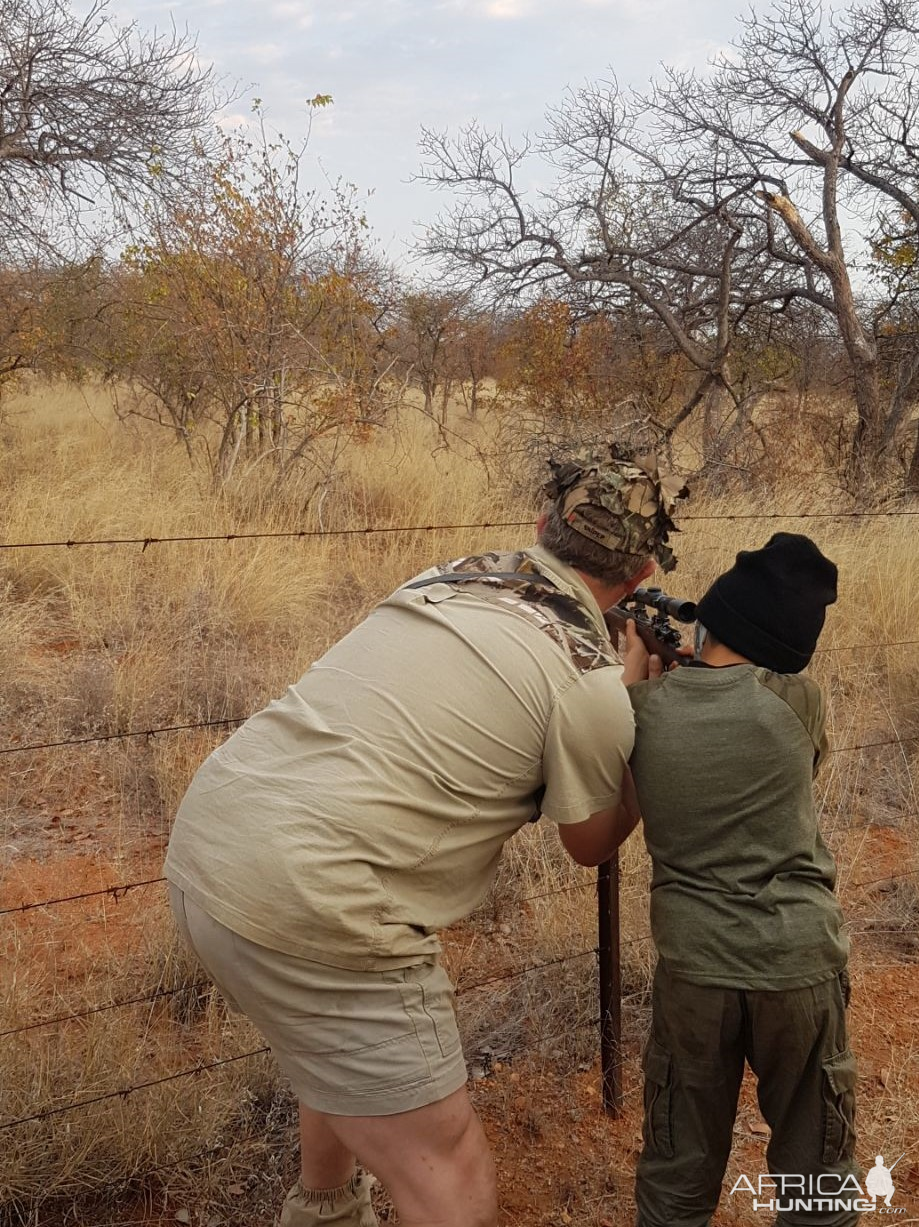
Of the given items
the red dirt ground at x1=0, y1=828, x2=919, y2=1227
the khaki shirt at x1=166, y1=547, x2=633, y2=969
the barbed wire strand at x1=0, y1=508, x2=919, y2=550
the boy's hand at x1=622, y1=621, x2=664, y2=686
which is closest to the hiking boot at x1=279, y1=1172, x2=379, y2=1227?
the red dirt ground at x1=0, y1=828, x2=919, y2=1227

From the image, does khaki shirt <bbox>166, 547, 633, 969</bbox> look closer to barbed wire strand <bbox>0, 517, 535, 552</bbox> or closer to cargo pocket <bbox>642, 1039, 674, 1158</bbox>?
cargo pocket <bbox>642, 1039, 674, 1158</bbox>

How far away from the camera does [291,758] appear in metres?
1.50

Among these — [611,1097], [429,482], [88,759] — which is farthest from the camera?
[429,482]

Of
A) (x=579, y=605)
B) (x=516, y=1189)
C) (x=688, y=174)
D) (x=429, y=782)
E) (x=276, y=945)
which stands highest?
(x=688, y=174)

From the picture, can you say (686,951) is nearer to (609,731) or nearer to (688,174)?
(609,731)

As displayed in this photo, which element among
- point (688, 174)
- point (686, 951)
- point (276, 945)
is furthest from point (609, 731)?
point (688, 174)

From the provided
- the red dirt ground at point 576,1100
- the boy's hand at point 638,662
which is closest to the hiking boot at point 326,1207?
the red dirt ground at point 576,1100

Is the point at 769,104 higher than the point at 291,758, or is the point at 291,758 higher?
the point at 769,104

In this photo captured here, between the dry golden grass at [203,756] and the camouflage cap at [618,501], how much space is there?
1.65 meters

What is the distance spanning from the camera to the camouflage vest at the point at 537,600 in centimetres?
156

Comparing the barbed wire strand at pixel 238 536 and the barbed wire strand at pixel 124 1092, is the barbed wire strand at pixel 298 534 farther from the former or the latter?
the barbed wire strand at pixel 124 1092

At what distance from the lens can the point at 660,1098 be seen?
1737 mm

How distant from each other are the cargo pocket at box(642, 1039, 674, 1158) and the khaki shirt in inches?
18.5

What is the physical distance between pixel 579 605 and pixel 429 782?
0.40m
